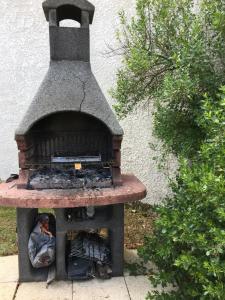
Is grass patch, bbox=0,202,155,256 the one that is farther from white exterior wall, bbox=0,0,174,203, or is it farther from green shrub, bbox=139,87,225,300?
green shrub, bbox=139,87,225,300

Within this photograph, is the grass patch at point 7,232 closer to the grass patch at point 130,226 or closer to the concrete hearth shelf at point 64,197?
the grass patch at point 130,226

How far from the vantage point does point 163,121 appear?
301cm

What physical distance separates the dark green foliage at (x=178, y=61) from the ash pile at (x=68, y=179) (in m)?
0.76

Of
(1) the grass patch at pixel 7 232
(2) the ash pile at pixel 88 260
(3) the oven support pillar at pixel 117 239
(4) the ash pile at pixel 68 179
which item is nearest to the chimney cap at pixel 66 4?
(4) the ash pile at pixel 68 179

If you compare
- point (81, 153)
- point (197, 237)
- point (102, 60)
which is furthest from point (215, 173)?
point (102, 60)

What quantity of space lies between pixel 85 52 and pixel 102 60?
173cm

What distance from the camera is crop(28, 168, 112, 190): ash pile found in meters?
2.74

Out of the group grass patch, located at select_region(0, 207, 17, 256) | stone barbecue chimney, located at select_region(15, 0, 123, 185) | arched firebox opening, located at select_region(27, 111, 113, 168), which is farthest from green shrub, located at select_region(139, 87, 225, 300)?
grass patch, located at select_region(0, 207, 17, 256)

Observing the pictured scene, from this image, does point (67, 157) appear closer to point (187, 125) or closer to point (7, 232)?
point (187, 125)

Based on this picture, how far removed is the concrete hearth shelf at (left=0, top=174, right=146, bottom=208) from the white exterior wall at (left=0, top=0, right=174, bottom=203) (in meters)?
2.04

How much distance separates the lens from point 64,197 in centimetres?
249

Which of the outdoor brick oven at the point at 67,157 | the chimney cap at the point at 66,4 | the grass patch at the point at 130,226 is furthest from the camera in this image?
the grass patch at the point at 130,226

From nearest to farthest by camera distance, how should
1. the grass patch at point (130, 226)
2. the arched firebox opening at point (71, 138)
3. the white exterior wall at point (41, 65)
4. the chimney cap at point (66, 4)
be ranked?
the chimney cap at point (66, 4) < the arched firebox opening at point (71, 138) < the grass patch at point (130, 226) < the white exterior wall at point (41, 65)

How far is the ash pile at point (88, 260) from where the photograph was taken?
115 inches
